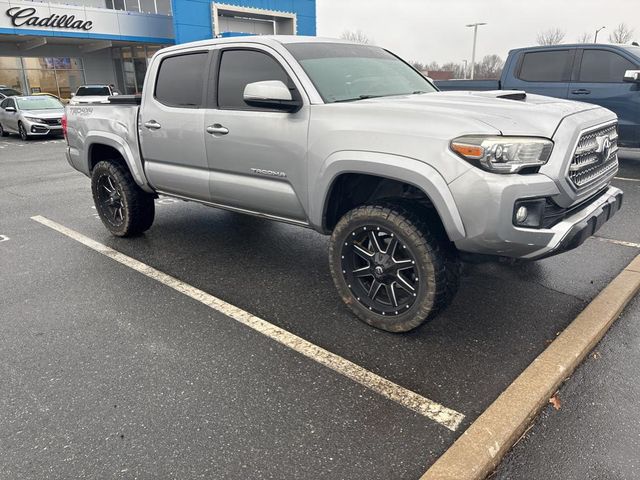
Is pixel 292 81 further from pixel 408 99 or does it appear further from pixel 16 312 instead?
pixel 16 312

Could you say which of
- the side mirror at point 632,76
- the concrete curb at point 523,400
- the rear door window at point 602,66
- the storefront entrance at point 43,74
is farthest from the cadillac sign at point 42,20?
the concrete curb at point 523,400

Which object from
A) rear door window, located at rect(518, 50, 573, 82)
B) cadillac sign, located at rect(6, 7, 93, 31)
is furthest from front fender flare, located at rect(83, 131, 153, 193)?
cadillac sign, located at rect(6, 7, 93, 31)

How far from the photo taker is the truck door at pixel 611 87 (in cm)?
816

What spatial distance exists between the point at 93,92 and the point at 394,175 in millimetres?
22550

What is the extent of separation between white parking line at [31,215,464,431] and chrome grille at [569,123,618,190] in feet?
5.04

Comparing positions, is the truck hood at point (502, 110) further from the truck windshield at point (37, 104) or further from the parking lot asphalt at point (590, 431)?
the truck windshield at point (37, 104)

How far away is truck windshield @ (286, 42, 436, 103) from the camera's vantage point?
3564 millimetres

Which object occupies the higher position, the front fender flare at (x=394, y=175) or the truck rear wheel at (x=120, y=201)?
the front fender flare at (x=394, y=175)

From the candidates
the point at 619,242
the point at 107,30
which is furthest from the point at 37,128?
the point at 619,242

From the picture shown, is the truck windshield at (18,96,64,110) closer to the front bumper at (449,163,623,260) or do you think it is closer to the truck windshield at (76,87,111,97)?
the truck windshield at (76,87,111,97)

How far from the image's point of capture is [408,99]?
3.35 meters

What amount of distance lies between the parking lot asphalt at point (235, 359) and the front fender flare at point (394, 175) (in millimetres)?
811

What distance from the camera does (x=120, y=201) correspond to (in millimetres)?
5199

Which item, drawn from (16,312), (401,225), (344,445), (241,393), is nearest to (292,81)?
(401,225)
